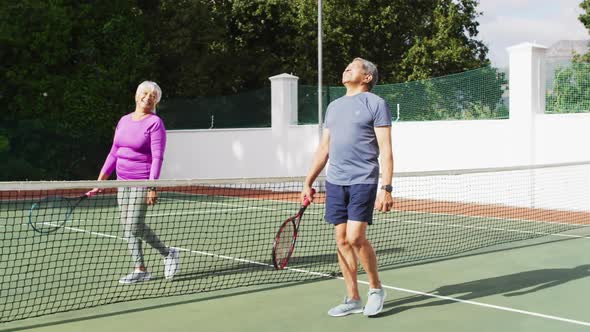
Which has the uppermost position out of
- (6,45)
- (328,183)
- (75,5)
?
(75,5)

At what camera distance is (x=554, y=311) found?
213 inches

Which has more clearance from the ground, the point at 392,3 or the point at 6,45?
the point at 392,3

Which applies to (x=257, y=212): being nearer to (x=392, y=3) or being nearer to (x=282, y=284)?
(x=282, y=284)

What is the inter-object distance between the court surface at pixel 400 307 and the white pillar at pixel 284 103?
39.5 feet

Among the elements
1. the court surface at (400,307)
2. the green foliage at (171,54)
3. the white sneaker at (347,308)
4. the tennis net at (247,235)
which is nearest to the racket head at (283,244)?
the tennis net at (247,235)

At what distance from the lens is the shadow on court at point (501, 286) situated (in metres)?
5.66

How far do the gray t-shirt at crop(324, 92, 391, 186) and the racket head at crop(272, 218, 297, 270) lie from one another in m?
1.71

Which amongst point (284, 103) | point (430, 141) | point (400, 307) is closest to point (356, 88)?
point (400, 307)

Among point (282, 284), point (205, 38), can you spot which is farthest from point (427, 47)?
point (282, 284)

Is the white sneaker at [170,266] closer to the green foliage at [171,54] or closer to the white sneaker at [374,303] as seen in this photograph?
the white sneaker at [374,303]

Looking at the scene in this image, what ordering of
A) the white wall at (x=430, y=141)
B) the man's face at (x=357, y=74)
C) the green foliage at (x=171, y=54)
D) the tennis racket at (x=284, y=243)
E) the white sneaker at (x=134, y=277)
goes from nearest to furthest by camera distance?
1. the man's face at (x=357, y=74)
2. the white sneaker at (x=134, y=277)
3. the tennis racket at (x=284, y=243)
4. the white wall at (x=430, y=141)
5. the green foliage at (x=171, y=54)

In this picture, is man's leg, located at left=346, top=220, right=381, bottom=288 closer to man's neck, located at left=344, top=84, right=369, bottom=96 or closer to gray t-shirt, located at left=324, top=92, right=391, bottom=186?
gray t-shirt, located at left=324, top=92, right=391, bottom=186

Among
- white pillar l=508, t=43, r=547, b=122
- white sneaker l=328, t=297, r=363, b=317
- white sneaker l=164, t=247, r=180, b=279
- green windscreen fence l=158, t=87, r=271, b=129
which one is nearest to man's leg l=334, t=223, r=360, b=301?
white sneaker l=328, t=297, r=363, b=317

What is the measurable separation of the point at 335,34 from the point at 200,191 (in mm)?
13164
